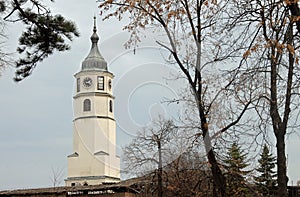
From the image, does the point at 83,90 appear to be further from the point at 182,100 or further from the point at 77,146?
the point at 182,100

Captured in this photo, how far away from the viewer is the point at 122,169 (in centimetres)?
2220

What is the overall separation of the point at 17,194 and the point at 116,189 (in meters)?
6.07

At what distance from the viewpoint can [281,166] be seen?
1285cm

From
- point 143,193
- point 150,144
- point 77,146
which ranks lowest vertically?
point 143,193

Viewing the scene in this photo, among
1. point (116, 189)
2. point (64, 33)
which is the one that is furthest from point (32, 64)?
point (116, 189)

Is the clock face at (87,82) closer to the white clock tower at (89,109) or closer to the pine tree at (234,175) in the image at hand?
the white clock tower at (89,109)

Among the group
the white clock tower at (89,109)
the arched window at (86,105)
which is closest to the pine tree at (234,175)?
the white clock tower at (89,109)

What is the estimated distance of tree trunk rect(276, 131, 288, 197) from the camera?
41.5 ft

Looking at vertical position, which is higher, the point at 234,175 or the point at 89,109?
the point at 89,109

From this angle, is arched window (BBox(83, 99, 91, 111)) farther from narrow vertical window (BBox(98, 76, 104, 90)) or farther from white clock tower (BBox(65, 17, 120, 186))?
narrow vertical window (BBox(98, 76, 104, 90))

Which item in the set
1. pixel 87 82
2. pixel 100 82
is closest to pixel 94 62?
pixel 100 82

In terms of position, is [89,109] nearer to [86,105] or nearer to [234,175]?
[86,105]

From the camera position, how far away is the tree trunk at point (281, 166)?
41.5ft

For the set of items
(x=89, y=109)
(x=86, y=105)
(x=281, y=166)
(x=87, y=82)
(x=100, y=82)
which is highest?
(x=87, y=82)
